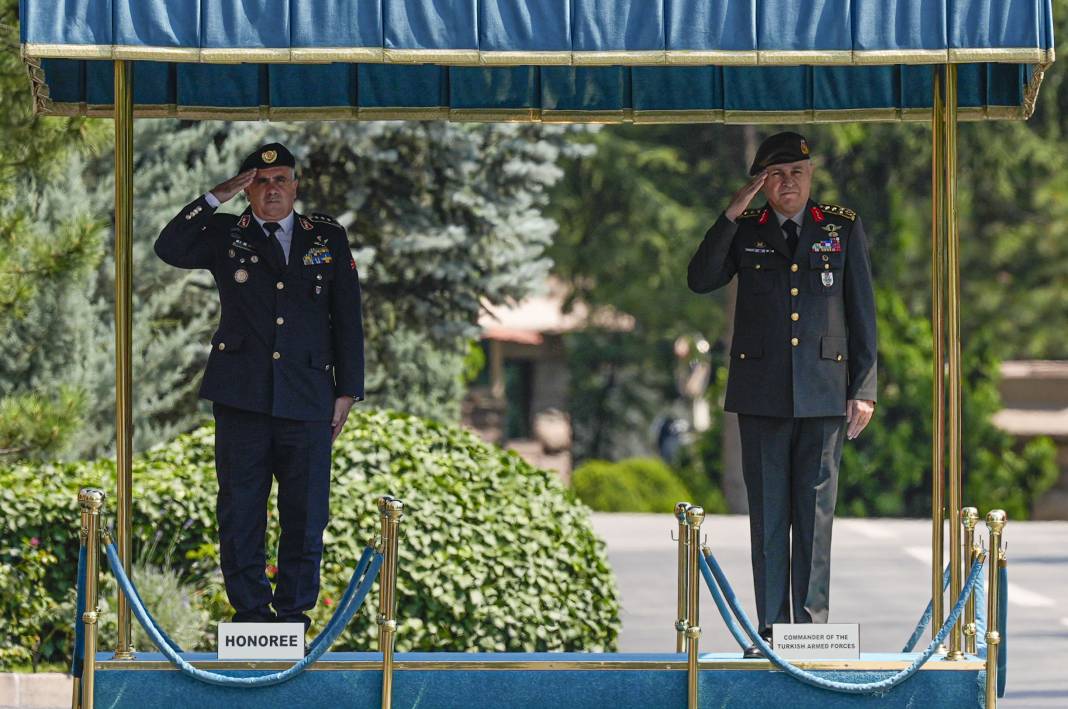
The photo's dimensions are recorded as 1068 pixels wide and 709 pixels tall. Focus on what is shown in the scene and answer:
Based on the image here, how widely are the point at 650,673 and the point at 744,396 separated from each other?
127cm

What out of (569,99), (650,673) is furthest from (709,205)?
(650,673)

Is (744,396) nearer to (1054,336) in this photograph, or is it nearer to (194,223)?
(194,223)

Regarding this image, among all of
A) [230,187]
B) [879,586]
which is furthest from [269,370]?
[879,586]

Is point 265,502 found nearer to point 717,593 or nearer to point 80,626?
point 80,626

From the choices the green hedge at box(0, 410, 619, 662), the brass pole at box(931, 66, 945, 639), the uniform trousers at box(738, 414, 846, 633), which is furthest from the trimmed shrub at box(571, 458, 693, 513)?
the brass pole at box(931, 66, 945, 639)

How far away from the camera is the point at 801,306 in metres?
7.15

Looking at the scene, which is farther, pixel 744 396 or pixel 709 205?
pixel 709 205

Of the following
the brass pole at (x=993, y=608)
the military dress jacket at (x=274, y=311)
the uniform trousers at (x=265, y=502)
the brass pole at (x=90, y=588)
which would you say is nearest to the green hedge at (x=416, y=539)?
the uniform trousers at (x=265, y=502)

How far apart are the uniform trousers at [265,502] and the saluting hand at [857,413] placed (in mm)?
1959

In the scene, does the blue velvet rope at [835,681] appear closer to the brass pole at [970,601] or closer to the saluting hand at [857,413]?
the brass pole at [970,601]

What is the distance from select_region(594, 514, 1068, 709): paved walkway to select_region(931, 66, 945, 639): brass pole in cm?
393

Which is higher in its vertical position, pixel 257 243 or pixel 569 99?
pixel 569 99

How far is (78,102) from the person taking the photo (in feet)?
25.6

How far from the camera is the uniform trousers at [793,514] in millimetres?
7074
